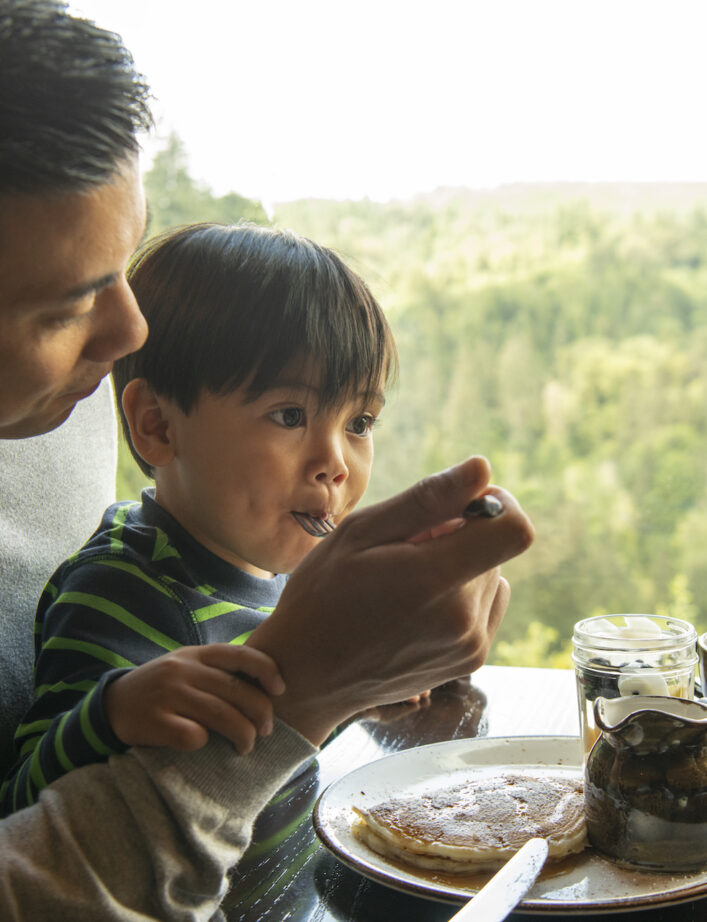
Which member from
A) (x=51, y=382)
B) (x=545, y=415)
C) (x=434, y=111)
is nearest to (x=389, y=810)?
(x=51, y=382)

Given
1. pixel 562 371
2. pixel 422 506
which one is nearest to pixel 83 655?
pixel 422 506

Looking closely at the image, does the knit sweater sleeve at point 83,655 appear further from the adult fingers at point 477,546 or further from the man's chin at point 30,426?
the adult fingers at point 477,546

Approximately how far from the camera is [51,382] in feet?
2.63

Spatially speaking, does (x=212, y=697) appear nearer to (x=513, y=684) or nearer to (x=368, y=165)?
(x=513, y=684)

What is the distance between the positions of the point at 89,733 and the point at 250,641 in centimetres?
16

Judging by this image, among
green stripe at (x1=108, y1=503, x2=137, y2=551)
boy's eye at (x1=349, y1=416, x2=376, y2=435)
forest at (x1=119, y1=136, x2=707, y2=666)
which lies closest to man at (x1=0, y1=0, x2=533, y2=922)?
green stripe at (x1=108, y1=503, x2=137, y2=551)

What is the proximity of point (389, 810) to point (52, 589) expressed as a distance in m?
0.55

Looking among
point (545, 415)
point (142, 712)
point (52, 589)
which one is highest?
point (142, 712)

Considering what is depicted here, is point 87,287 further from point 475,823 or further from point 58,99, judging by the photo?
point 475,823

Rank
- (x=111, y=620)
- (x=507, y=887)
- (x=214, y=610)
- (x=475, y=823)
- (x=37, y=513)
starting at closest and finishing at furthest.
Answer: (x=507, y=887) < (x=475, y=823) < (x=111, y=620) < (x=214, y=610) < (x=37, y=513)

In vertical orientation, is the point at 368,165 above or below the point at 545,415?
above

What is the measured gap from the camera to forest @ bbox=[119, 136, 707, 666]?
9.53 feet

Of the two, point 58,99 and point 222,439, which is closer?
point 58,99

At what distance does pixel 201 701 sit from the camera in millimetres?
717
